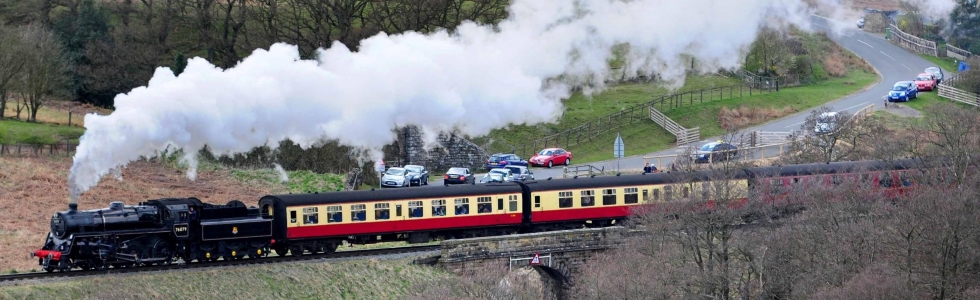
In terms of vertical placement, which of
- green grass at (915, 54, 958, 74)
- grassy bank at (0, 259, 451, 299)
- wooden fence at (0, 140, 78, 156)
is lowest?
grassy bank at (0, 259, 451, 299)

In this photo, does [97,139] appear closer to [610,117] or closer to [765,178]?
[765,178]

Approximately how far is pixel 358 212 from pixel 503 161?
2050 centimetres

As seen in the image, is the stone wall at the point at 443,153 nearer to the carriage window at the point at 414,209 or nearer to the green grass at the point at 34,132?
the green grass at the point at 34,132

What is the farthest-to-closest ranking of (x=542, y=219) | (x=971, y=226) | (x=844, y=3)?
Answer: (x=844, y=3)
(x=542, y=219)
(x=971, y=226)

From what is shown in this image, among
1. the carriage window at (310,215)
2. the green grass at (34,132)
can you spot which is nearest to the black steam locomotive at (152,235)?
the carriage window at (310,215)

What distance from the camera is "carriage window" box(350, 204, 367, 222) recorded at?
45531mm

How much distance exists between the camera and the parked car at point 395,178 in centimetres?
5803

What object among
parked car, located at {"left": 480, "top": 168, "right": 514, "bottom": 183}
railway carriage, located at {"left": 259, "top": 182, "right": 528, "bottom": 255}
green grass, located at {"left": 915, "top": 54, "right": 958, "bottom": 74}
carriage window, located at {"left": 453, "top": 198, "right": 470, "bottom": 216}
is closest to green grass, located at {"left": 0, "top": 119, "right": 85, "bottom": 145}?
parked car, located at {"left": 480, "top": 168, "right": 514, "bottom": 183}

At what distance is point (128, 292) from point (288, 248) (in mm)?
8826

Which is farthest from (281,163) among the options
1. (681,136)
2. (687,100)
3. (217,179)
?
(687,100)

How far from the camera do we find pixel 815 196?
170 ft

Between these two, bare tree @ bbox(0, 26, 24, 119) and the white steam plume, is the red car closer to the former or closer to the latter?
the white steam plume

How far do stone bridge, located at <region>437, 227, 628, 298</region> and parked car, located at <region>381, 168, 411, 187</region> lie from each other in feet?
33.0

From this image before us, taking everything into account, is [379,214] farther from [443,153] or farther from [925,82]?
[925,82]
